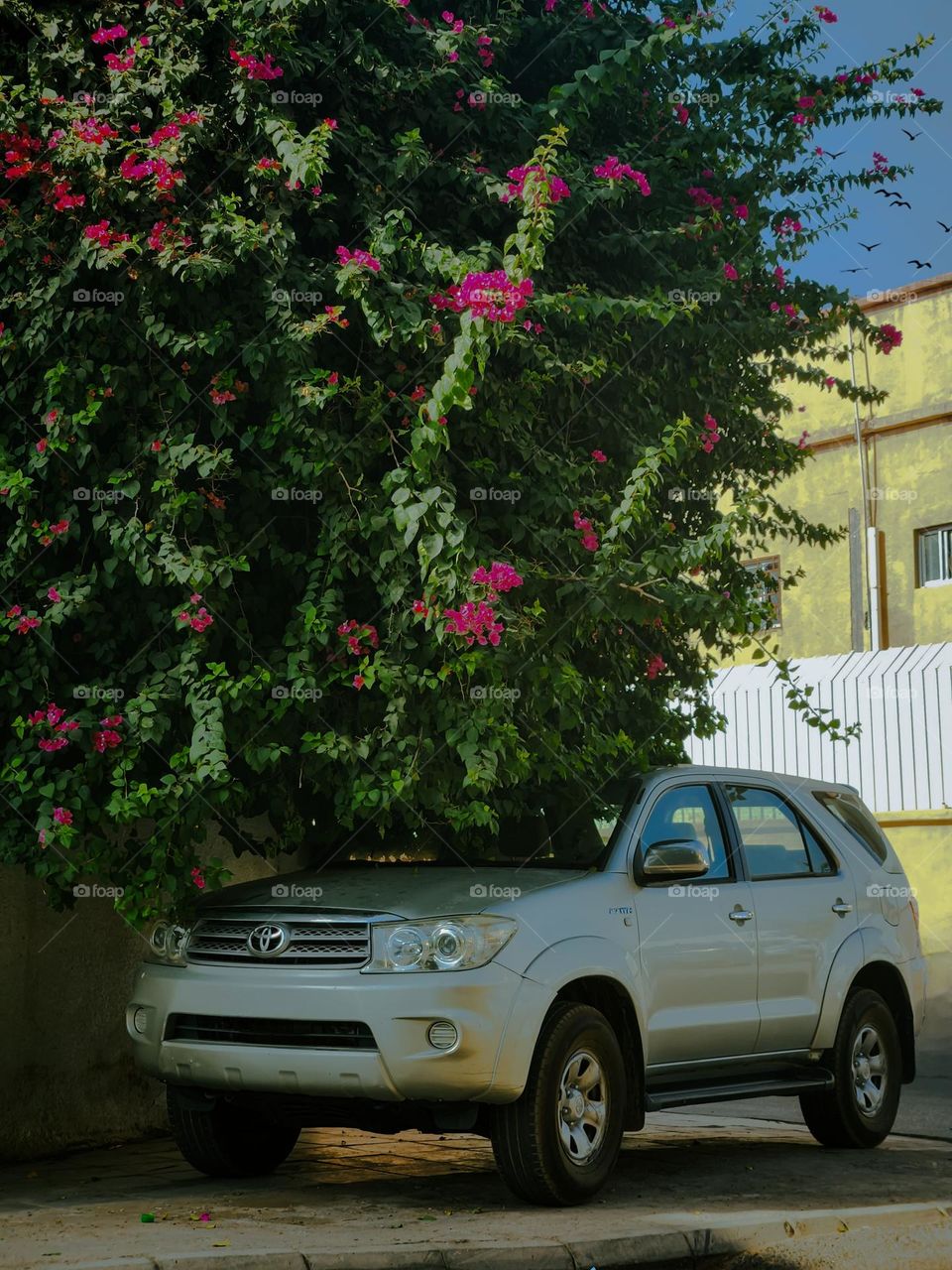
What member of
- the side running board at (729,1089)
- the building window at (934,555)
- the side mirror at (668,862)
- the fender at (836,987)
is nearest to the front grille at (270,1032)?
the side running board at (729,1089)

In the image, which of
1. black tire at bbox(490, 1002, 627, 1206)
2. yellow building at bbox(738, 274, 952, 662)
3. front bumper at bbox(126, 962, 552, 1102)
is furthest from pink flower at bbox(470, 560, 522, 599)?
yellow building at bbox(738, 274, 952, 662)

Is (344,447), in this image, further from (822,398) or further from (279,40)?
(822,398)

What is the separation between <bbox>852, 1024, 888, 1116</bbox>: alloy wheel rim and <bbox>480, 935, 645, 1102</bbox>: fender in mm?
2210

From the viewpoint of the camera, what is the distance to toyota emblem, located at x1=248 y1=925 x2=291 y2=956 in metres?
7.65

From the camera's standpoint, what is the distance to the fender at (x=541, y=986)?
7176 mm

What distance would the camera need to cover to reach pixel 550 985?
7414 mm

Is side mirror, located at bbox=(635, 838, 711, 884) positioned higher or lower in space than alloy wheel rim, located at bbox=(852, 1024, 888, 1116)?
higher

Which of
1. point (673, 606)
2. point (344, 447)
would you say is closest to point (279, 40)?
point (344, 447)

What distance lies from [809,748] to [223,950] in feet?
43.7

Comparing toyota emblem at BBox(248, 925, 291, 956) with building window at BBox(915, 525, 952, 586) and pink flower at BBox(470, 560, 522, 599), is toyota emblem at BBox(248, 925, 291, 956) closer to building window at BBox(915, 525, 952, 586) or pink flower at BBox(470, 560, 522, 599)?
pink flower at BBox(470, 560, 522, 599)

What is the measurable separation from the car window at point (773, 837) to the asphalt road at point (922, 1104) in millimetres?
1983

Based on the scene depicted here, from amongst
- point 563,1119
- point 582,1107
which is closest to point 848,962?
point 582,1107

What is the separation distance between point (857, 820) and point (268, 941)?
4052mm

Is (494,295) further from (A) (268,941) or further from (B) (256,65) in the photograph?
(A) (268,941)
